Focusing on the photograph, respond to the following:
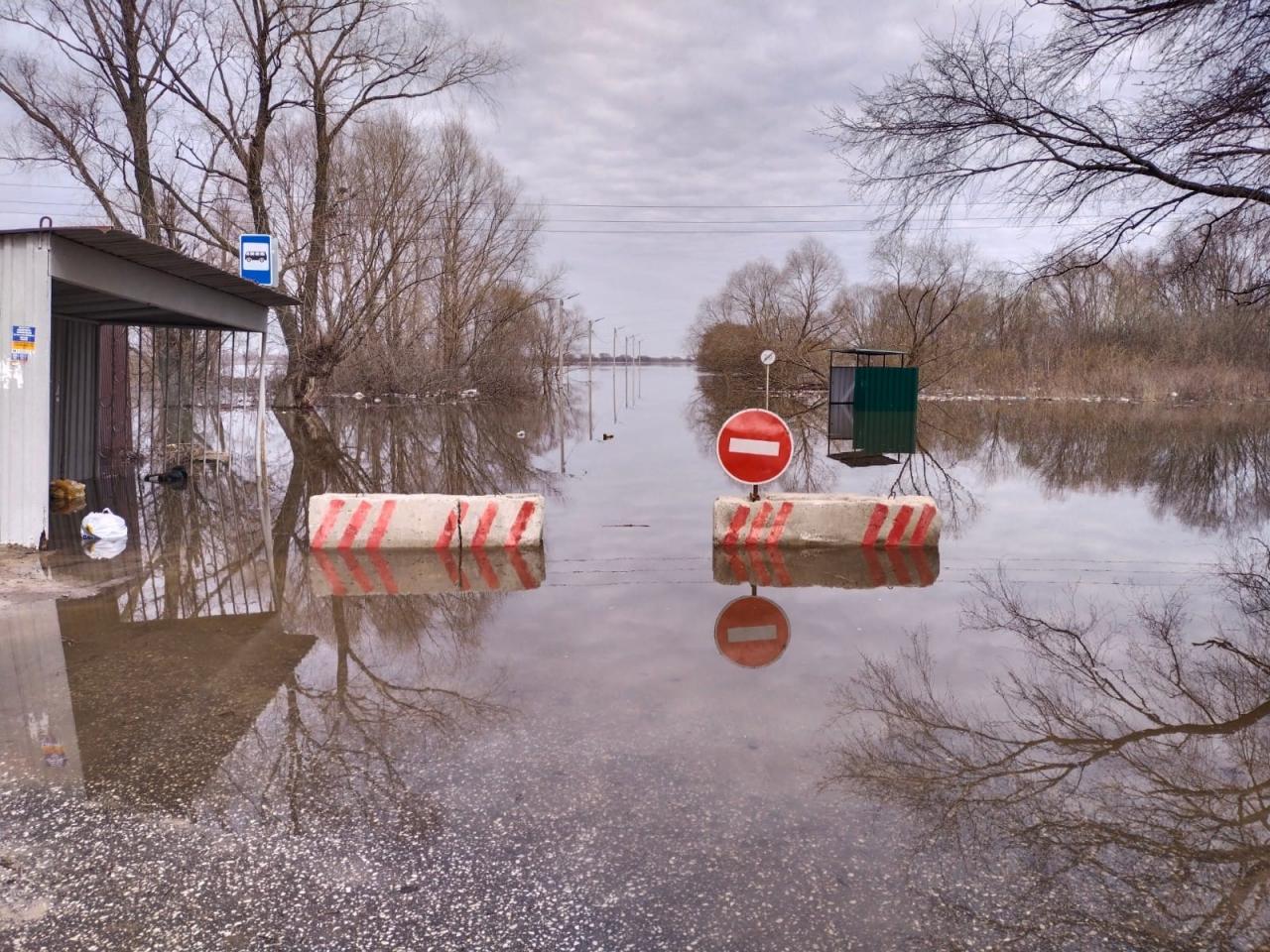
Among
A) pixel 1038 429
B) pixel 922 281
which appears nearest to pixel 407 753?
pixel 1038 429

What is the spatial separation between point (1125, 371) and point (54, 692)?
49.1 m

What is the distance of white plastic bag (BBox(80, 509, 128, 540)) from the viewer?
9594mm

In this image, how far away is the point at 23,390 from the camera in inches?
347

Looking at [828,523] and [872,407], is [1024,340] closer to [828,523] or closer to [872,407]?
[872,407]

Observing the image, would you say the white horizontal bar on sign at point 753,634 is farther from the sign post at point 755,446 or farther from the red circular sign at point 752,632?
the sign post at point 755,446

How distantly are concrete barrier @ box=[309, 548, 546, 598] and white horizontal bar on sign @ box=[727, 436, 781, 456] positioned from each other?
2.09 m

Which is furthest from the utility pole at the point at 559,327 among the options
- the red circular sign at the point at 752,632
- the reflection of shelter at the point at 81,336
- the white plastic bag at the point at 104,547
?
the red circular sign at the point at 752,632

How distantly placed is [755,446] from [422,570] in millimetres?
3212

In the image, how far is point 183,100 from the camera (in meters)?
26.2

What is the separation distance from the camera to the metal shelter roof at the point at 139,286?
29.9ft

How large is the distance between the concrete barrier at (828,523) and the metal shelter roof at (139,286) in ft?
21.3

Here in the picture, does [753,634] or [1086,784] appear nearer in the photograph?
[1086,784]

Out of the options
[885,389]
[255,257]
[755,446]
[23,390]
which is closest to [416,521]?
[755,446]

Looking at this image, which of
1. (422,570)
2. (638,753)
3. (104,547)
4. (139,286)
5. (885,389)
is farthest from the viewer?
(885,389)
